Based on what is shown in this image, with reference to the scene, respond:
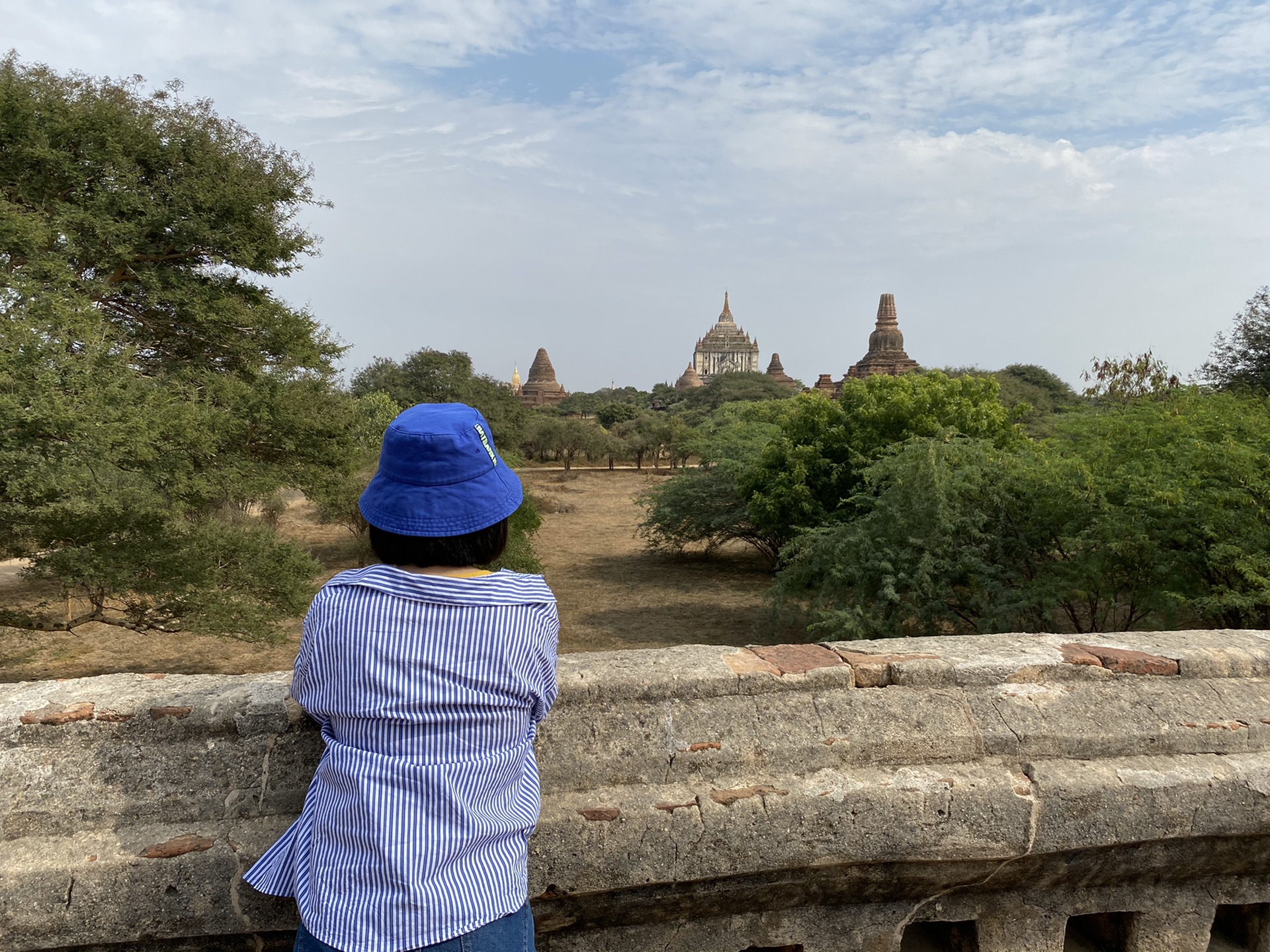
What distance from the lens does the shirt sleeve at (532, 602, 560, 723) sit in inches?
53.1

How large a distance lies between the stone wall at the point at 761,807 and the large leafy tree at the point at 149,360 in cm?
540

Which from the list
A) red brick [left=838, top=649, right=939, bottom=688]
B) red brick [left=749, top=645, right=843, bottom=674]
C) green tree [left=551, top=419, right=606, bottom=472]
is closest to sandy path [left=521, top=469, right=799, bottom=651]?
red brick [left=749, top=645, right=843, bottom=674]

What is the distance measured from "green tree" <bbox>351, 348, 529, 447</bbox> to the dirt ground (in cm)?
1157

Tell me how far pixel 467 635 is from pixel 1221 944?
83.1 inches

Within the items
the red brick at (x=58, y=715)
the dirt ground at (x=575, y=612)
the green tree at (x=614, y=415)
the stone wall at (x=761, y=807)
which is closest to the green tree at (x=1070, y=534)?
the dirt ground at (x=575, y=612)

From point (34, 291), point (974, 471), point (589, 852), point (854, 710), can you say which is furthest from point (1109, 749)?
point (34, 291)

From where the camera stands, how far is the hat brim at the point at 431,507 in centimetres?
130

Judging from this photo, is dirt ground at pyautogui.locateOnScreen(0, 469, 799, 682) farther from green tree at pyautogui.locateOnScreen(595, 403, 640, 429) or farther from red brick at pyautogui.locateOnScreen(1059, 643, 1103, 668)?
green tree at pyautogui.locateOnScreen(595, 403, 640, 429)

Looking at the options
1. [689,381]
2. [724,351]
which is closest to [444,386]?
[689,381]

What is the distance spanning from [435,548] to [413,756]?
1.05ft

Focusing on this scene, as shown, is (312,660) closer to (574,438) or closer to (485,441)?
(485,441)

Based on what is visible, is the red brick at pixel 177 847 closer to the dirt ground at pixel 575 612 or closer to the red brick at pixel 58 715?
the red brick at pixel 58 715

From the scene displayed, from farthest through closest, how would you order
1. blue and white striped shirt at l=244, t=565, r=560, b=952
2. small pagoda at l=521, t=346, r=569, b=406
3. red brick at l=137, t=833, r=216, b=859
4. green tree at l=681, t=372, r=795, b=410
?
small pagoda at l=521, t=346, r=569, b=406
green tree at l=681, t=372, r=795, b=410
red brick at l=137, t=833, r=216, b=859
blue and white striped shirt at l=244, t=565, r=560, b=952

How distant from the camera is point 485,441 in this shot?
138 centimetres
